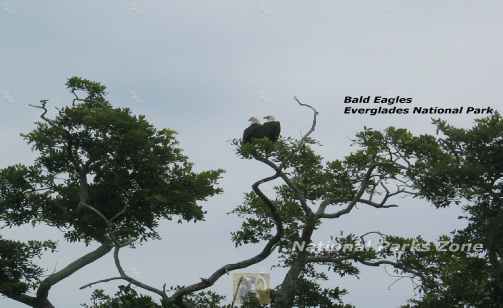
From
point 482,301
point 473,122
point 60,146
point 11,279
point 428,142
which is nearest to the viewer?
point 482,301

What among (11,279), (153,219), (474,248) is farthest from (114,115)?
(474,248)

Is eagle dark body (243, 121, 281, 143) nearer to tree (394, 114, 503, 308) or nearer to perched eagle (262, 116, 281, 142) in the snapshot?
perched eagle (262, 116, 281, 142)

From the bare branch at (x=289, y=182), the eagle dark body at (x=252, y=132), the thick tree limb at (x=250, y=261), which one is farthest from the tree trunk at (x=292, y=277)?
the eagle dark body at (x=252, y=132)

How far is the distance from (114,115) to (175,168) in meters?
3.09

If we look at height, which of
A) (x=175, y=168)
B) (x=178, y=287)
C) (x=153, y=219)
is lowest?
(x=178, y=287)

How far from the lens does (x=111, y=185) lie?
24141mm

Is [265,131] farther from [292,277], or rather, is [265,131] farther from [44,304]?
[44,304]

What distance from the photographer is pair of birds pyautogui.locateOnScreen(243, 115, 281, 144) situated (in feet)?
68.0

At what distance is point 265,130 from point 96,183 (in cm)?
747

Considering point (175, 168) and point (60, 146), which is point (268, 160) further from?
point (60, 146)

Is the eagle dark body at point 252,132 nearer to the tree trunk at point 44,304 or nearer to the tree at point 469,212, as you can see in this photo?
the tree at point 469,212

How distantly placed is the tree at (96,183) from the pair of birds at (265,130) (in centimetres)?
392

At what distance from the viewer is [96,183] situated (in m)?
24.4

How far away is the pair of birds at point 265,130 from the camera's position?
20734 millimetres
